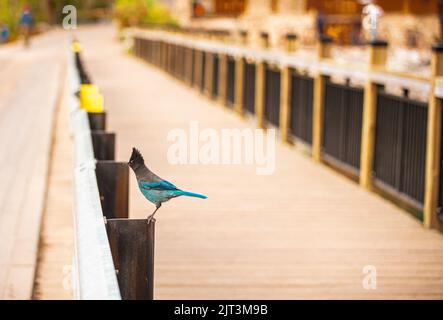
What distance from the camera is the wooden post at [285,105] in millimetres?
15203

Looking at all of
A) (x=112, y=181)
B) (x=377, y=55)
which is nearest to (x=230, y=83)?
(x=377, y=55)

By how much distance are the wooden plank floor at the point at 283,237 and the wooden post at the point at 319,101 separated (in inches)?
8.2

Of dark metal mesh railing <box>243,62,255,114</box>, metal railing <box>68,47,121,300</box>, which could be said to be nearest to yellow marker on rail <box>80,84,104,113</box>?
metal railing <box>68,47,121,300</box>

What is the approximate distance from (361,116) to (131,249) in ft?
23.0

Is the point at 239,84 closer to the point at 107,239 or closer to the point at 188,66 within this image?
the point at 188,66

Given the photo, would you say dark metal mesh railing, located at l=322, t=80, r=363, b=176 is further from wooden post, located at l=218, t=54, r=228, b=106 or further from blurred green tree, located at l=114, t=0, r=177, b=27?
blurred green tree, located at l=114, t=0, r=177, b=27

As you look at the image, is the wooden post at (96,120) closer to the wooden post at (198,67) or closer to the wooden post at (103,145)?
the wooden post at (103,145)

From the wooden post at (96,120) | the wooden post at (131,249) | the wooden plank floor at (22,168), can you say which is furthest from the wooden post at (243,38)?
the wooden post at (131,249)

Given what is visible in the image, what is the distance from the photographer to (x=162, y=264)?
7.69m

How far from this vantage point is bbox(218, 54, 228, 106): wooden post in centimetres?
2122

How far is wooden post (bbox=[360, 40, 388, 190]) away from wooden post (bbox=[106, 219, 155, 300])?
250 inches
